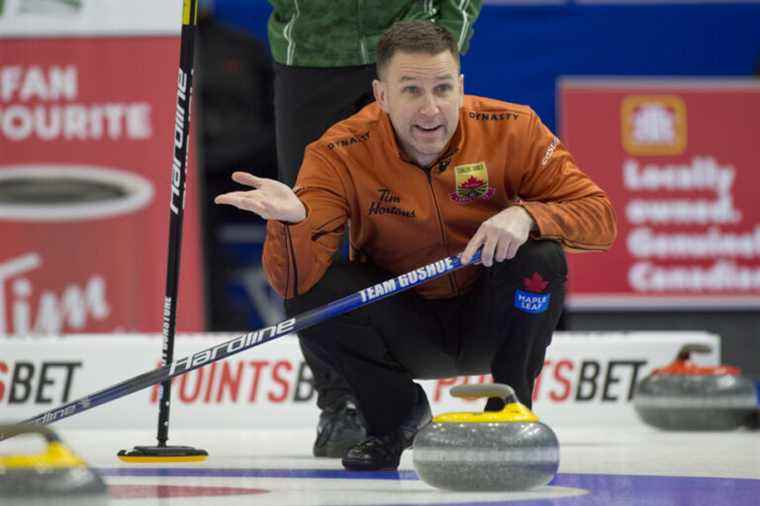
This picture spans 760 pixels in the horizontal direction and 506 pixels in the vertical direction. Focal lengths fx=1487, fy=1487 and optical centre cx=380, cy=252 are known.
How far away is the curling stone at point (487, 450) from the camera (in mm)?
2914

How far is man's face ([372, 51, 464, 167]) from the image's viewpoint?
11.1 feet

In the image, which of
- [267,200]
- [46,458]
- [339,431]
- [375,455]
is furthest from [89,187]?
[46,458]

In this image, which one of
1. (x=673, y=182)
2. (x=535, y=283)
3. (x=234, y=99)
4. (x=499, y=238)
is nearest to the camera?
(x=499, y=238)

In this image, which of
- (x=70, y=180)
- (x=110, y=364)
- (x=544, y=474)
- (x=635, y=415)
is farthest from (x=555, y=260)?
(x=70, y=180)

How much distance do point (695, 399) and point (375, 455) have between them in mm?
1609

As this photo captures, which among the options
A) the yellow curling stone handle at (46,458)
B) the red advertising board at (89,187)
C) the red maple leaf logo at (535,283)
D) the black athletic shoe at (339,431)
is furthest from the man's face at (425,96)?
the red advertising board at (89,187)

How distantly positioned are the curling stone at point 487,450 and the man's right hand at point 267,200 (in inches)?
23.5

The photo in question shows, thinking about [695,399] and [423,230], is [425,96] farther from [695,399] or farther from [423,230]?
[695,399]

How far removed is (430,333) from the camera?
367cm

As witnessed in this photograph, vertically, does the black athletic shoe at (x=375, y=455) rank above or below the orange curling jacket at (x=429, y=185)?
below

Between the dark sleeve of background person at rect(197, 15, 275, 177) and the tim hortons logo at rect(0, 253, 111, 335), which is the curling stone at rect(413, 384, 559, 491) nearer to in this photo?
the tim hortons logo at rect(0, 253, 111, 335)

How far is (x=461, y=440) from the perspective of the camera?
293 centimetres

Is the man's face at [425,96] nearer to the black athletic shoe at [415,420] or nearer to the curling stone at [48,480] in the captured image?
the black athletic shoe at [415,420]

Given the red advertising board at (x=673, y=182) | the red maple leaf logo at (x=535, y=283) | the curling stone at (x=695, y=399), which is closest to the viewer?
the red maple leaf logo at (x=535, y=283)
